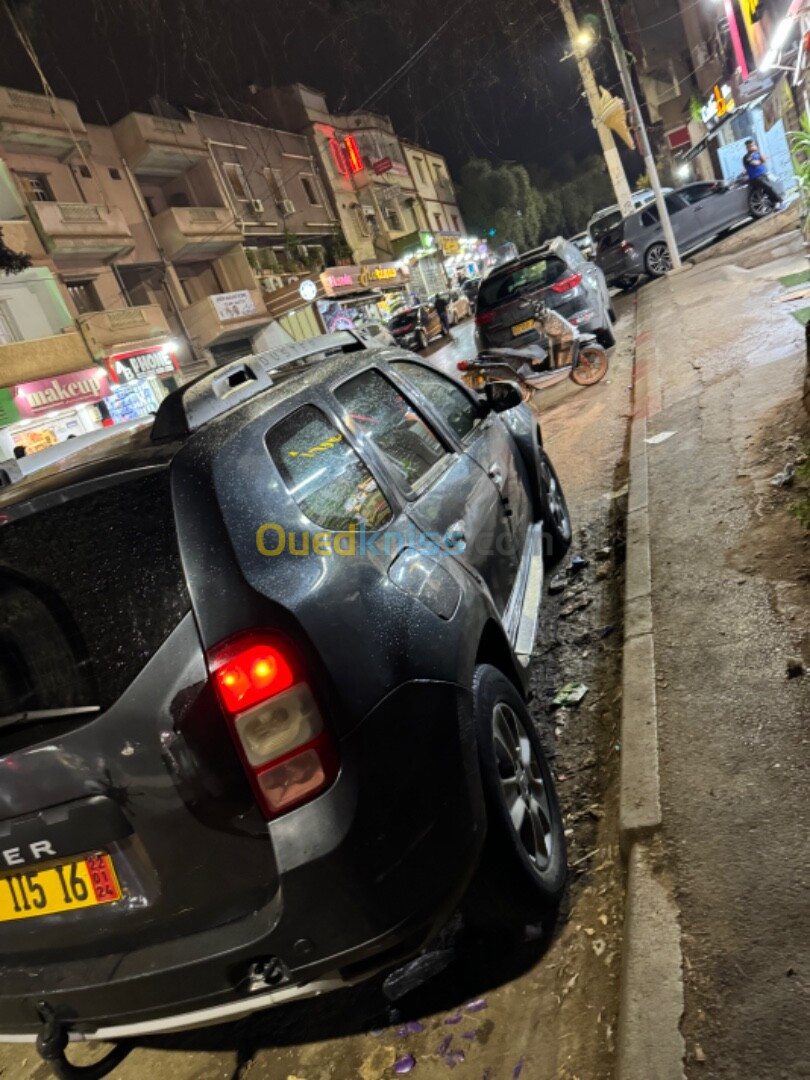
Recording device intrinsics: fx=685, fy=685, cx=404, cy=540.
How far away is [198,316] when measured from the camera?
2819 centimetres

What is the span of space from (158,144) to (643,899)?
33.2 metres

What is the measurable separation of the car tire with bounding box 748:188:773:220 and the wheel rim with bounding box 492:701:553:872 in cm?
1949

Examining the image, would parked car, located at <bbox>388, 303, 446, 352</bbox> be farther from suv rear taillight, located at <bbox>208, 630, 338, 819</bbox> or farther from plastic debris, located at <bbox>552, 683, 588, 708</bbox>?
Answer: suv rear taillight, located at <bbox>208, 630, 338, 819</bbox>

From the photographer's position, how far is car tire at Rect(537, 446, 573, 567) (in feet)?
14.9

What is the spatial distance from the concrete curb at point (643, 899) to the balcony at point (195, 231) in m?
29.3

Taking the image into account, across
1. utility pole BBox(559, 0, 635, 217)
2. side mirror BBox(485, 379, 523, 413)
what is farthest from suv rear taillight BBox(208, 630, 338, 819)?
utility pole BBox(559, 0, 635, 217)

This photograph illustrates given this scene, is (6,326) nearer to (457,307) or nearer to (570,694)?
(457,307)

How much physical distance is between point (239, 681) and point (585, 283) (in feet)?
33.8

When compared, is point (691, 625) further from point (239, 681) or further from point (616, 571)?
point (239, 681)

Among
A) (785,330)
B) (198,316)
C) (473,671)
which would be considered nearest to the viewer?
(473,671)

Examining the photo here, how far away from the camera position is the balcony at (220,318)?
28172mm

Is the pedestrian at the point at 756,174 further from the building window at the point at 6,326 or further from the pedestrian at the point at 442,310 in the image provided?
the building window at the point at 6,326

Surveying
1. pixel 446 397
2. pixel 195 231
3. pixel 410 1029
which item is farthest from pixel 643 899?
pixel 195 231

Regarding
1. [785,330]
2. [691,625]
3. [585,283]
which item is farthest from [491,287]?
[691,625]
